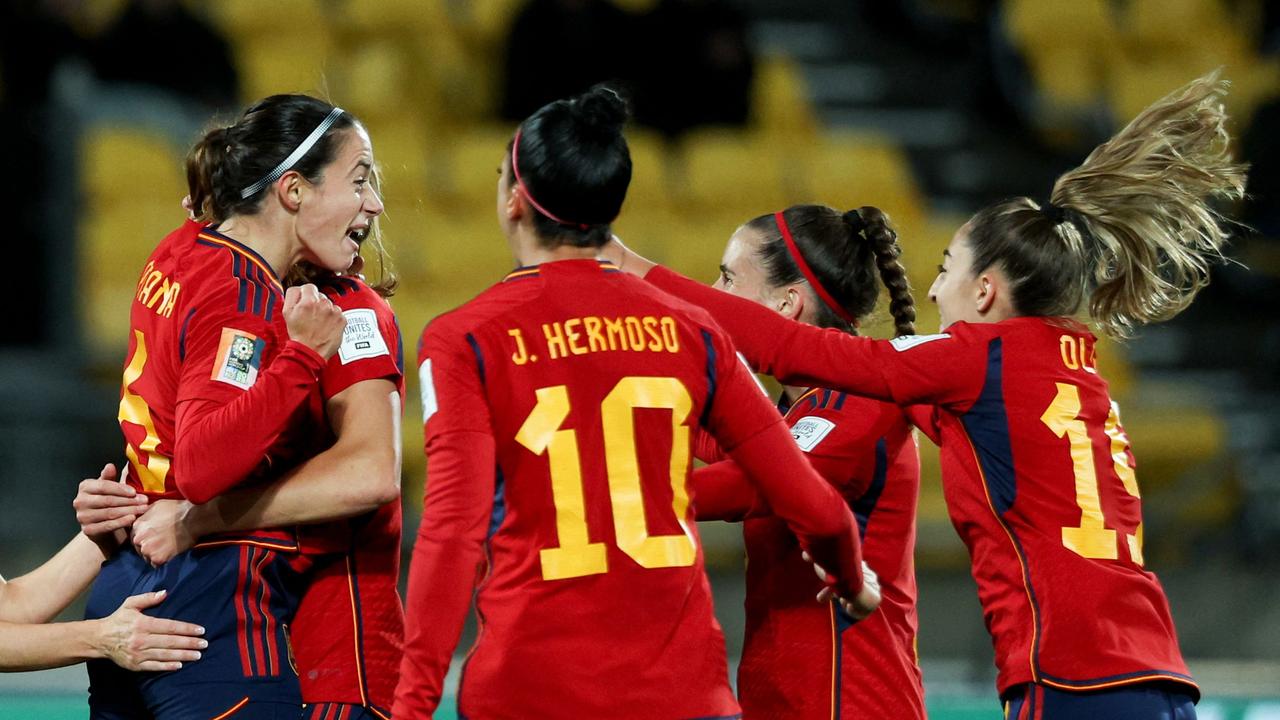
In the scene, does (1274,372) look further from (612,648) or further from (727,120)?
(612,648)

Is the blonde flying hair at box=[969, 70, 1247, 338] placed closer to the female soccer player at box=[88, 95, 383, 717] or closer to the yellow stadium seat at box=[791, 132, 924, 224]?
the female soccer player at box=[88, 95, 383, 717]

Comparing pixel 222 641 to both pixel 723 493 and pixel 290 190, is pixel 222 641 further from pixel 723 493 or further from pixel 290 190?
pixel 723 493

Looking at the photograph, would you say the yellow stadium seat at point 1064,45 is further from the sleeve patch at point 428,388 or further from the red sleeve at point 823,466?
the sleeve patch at point 428,388

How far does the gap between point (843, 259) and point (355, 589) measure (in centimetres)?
133

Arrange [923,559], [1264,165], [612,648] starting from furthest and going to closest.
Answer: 1. [1264,165]
2. [923,559]
3. [612,648]

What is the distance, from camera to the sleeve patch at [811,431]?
10.5 feet

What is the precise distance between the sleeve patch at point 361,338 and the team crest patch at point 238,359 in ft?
0.52

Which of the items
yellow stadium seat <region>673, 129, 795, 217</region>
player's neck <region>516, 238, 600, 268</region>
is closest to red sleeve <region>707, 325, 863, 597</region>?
player's neck <region>516, 238, 600, 268</region>

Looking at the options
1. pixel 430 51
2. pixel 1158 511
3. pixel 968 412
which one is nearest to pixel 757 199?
pixel 430 51

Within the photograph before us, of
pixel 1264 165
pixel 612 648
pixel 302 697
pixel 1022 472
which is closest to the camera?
pixel 612 648

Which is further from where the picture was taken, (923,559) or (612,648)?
(923,559)

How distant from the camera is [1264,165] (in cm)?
893

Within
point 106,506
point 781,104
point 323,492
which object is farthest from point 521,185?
point 781,104

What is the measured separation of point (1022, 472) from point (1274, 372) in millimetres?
6702
